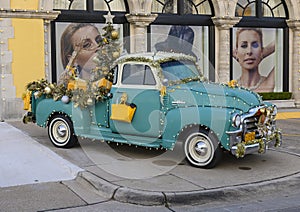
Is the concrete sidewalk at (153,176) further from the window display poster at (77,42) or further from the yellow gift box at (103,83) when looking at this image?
the window display poster at (77,42)

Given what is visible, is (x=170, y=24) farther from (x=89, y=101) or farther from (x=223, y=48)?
(x=89, y=101)

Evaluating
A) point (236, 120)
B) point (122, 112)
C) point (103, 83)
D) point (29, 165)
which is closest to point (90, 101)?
point (103, 83)

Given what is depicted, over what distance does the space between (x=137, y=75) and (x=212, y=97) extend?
145 cm

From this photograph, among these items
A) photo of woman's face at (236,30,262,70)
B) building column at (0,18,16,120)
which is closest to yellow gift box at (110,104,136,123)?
building column at (0,18,16,120)

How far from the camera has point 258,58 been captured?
17078mm

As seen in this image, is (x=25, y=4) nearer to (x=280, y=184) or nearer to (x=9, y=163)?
(x=9, y=163)

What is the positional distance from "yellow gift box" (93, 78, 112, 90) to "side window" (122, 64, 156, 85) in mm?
395

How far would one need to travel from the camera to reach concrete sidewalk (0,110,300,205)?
617cm

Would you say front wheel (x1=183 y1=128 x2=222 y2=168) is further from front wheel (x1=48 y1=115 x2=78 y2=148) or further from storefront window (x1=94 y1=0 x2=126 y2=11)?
storefront window (x1=94 y1=0 x2=126 y2=11)

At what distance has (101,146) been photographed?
9273 millimetres

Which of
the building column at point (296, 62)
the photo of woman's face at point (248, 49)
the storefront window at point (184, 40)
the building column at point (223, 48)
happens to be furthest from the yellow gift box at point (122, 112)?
the building column at point (296, 62)

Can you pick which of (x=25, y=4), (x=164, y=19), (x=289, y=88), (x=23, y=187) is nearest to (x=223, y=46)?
(x=164, y=19)

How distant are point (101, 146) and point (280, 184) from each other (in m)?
3.84

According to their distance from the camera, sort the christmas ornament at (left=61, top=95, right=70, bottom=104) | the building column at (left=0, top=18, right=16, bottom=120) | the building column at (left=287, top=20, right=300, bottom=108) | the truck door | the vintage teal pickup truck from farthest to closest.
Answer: the building column at (left=287, top=20, right=300, bottom=108) < the building column at (left=0, top=18, right=16, bottom=120) < the christmas ornament at (left=61, top=95, right=70, bottom=104) < the truck door < the vintage teal pickup truck
